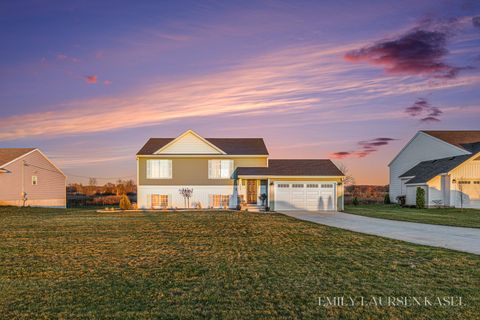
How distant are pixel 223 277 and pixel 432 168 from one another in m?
28.1

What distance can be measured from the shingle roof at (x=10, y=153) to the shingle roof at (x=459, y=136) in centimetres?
3663

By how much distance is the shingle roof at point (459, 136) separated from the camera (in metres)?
32.1

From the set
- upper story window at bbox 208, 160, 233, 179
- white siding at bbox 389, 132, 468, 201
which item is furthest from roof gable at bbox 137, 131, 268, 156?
white siding at bbox 389, 132, 468, 201

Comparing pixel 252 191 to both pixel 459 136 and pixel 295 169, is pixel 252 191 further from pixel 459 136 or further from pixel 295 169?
pixel 459 136

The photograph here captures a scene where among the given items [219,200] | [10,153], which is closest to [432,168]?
[219,200]

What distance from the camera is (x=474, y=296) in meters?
5.68

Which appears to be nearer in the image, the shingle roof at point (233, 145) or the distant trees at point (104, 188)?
the shingle roof at point (233, 145)

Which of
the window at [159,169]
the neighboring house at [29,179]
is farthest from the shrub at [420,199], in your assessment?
the neighboring house at [29,179]

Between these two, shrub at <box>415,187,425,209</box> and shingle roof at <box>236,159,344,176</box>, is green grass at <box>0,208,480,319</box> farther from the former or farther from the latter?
shrub at <box>415,187,425,209</box>

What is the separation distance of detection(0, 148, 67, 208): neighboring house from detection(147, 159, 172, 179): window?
12.5 m

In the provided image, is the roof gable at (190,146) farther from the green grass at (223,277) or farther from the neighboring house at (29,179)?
the green grass at (223,277)

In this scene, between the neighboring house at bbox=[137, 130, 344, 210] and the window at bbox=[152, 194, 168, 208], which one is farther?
the window at bbox=[152, 194, 168, 208]

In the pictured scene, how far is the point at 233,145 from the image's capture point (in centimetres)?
3084

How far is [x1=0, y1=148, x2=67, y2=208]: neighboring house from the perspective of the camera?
31234mm
